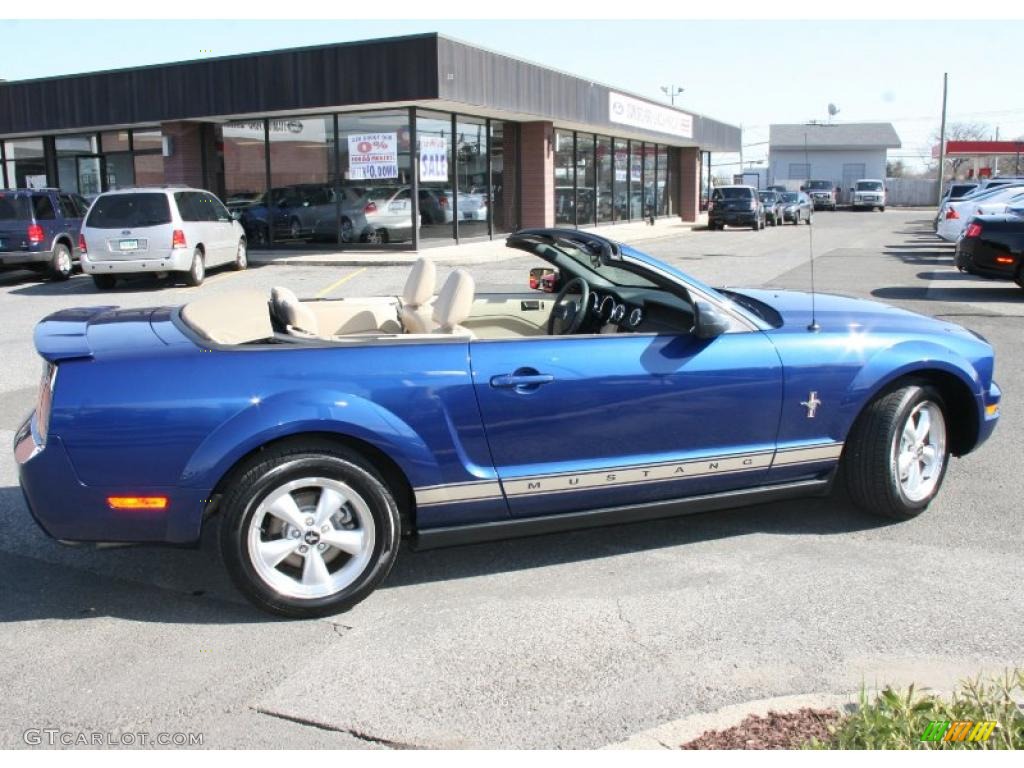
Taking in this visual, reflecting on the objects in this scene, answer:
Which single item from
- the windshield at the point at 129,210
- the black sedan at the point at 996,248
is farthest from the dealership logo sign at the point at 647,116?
the windshield at the point at 129,210

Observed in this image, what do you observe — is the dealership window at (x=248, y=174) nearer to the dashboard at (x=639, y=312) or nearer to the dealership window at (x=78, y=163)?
the dealership window at (x=78, y=163)

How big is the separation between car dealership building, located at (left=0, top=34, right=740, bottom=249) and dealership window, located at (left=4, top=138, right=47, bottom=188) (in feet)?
0.13

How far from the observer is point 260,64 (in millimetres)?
20172

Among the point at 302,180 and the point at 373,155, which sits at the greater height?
the point at 373,155

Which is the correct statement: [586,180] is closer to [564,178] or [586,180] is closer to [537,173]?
[564,178]

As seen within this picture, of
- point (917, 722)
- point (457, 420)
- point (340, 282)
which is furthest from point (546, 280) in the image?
point (340, 282)

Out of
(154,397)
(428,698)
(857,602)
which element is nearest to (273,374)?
(154,397)

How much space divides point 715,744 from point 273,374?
2.16 meters

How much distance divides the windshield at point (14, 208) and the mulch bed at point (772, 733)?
17683mm

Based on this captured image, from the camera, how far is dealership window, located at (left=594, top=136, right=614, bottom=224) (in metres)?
32.2

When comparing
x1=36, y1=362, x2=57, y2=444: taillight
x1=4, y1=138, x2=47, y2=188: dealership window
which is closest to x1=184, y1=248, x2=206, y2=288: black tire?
x1=4, y1=138, x2=47, y2=188: dealership window

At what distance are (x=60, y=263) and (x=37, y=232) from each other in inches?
28.2

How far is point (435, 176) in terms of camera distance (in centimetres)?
2177

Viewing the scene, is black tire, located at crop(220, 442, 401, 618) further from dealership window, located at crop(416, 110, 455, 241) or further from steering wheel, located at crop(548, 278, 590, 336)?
dealership window, located at crop(416, 110, 455, 241)
